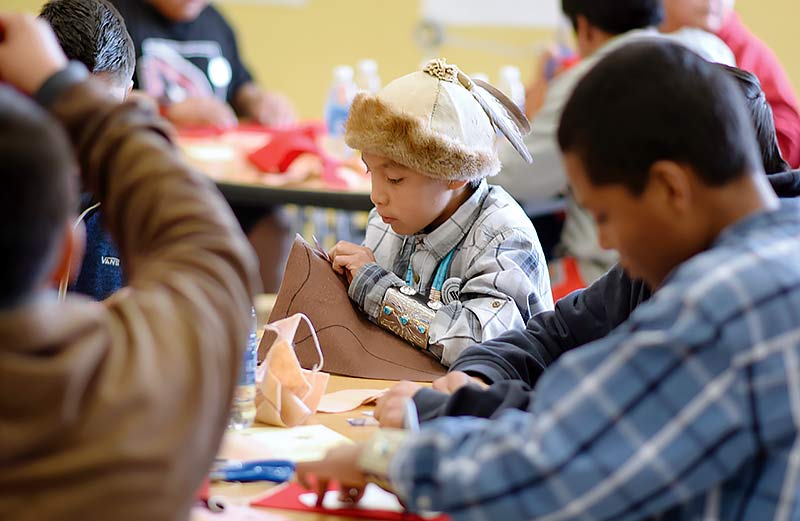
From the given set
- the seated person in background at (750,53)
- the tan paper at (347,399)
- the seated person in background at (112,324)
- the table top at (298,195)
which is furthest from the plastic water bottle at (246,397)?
the seated person in background at (750,53)

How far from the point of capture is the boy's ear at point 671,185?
1079 millimetres

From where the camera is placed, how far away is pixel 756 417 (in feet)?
3.16

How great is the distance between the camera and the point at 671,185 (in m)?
1.08

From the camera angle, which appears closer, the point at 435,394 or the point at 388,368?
the point at 435,394

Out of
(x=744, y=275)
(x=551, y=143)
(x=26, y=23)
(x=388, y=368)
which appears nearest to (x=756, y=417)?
(x=744, y=275)

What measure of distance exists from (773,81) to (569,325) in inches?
76.4

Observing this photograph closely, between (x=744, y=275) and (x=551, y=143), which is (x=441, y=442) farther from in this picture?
(x=551, y=143)

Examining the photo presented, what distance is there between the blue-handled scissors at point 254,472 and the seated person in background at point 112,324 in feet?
1.24

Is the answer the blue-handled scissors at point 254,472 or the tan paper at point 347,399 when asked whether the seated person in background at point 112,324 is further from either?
the tan paper at point 347,399

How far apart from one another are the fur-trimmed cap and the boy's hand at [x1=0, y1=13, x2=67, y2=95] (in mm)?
961

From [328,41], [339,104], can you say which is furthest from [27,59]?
[328,41]

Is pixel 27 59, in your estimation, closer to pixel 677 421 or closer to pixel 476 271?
pixel 677 421

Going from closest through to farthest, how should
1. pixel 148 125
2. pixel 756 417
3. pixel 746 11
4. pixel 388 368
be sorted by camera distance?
pixel 756 417 → pixel 148 125 → pixel 388 368 → pixel 746 11

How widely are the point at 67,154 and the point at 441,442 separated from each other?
0.45m
